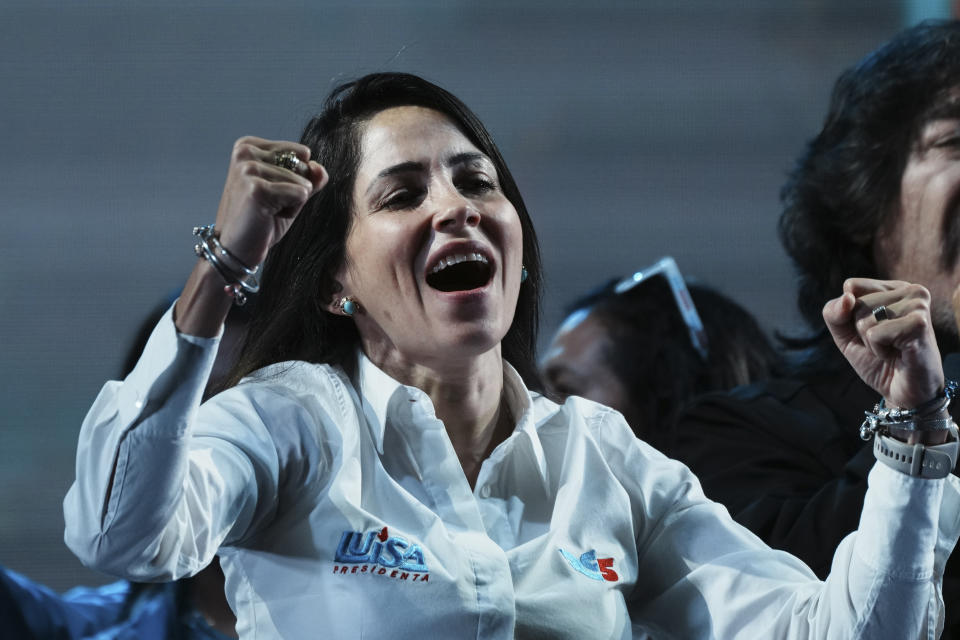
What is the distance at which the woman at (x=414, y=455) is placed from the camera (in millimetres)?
1159

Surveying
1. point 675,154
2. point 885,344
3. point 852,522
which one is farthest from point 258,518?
point 675,154

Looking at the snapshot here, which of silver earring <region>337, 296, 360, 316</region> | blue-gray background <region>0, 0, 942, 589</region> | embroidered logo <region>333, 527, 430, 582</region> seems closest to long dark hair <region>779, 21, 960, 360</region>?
blue-gray background <region>0, 0, 942, 589</region>

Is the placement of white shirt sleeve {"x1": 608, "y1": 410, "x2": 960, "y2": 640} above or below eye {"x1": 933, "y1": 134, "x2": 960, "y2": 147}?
below

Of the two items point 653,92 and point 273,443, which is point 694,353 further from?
point 273,443

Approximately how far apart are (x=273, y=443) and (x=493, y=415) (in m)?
0.36

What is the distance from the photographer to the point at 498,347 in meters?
1.66

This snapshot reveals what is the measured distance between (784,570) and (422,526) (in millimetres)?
430

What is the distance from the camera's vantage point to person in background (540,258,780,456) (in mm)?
2775

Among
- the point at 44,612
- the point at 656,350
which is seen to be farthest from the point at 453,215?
the point at 656,350

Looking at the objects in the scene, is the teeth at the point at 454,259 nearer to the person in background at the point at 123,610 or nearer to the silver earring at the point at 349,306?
the silver earring at the point at 349,306

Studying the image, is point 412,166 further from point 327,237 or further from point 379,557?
point 379,557

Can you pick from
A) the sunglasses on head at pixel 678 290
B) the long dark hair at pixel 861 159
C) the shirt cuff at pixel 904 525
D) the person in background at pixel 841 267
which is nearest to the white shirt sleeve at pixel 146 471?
the shirt cuff at pixel 904 525

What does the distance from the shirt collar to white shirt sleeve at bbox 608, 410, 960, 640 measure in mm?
125

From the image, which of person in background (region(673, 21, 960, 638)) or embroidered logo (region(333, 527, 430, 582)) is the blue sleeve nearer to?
embroidered logo (region(333, 527, 430, 582))
